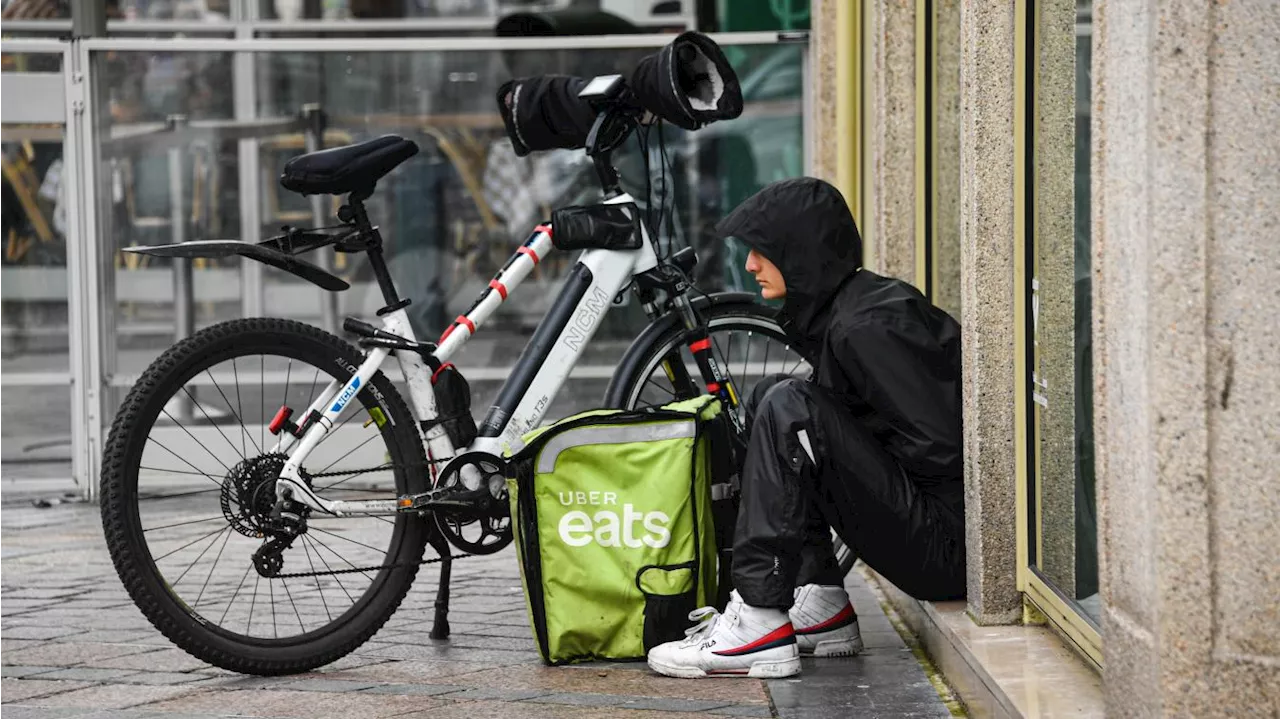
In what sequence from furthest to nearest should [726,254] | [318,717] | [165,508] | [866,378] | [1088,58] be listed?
[726,254]
[165,508]
[866,378]
[318,717]
[1088,58]

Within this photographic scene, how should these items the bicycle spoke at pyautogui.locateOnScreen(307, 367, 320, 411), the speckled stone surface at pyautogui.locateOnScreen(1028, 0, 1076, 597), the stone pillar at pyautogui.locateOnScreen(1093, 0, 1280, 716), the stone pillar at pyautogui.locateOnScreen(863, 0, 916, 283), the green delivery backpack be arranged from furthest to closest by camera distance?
the stone pillar at pyautogui.locateOnScreen(863, 0, 916, 283)
the bicycle spoke at pyautogui.locateOnScreen(307, 367, 320, 411)
the green delivery backpack
the speckled stone surface at pyautogui.locateOnScreen(1028, 0, 1076, 597)
the stone pillar at pyautogui.locateOnScreen(1093, 0, 1280, 716)

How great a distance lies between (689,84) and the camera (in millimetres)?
5074

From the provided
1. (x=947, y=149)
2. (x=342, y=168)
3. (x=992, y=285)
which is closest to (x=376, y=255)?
(x=342, y=168)

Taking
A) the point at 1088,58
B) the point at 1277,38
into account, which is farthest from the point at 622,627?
the point at 1277,38

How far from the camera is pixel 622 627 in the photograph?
14.9ft

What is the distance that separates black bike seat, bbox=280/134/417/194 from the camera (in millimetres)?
4629

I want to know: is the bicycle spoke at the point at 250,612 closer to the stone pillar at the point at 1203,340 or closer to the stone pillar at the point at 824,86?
the stone pillar at the point at 1203,340

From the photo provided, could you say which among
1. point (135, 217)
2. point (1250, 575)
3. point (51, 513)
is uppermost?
point (135, 217)

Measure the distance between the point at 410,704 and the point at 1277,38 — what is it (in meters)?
2.41

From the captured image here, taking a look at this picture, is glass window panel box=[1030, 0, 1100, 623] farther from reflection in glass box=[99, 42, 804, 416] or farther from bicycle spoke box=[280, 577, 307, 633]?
reflection in glass box=[99, 42, 804, 416]

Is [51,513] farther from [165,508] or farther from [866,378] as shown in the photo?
[866,378]

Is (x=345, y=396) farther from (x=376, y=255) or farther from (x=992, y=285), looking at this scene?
(x=992, y=285)

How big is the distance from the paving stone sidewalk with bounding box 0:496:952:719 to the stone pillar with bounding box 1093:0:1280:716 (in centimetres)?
115

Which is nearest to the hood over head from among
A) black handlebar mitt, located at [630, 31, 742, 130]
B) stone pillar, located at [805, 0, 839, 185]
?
black handlebar mitt, located at [630, 31, 742, 130]
